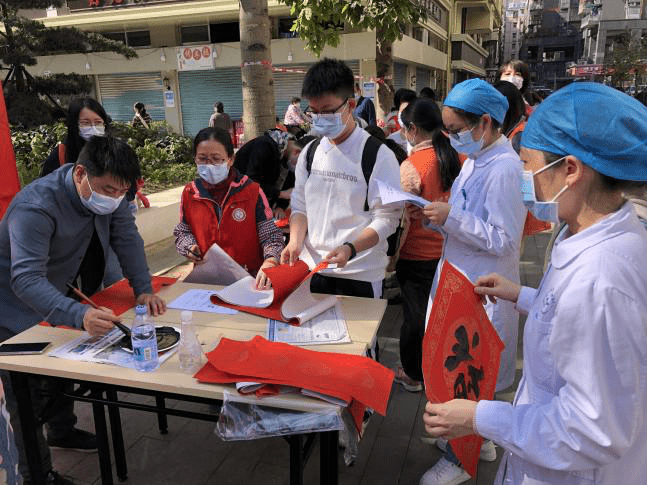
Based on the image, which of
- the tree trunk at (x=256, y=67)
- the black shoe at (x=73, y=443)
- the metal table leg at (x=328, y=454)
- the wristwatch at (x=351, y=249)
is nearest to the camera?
the metal table leg at (x=328, y=454)

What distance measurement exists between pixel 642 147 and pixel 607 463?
627 mm

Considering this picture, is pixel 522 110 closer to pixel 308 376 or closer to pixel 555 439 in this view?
pixel 308 376

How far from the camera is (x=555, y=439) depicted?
1.01 m

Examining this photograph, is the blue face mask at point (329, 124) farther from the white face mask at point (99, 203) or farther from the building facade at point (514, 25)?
the building facade at point (514, 25)

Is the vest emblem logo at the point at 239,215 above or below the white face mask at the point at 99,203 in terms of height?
below

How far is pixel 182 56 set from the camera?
1719 cm

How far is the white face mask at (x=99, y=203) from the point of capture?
2.04 m

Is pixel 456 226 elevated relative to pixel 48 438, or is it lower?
elevated

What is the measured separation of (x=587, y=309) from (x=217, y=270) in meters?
1.99

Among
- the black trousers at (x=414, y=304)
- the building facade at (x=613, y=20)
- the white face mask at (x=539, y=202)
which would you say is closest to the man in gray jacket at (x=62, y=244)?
the black trousers at (x=414, y=304)

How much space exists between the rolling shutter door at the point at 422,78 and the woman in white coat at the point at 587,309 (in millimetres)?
27303

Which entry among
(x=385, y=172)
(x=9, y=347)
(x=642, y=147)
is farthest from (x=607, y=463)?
(x=9, y=347)

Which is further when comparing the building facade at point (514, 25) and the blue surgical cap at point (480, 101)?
the building facade at point (514, 25)

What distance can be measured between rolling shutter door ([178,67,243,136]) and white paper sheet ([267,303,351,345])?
1653 centimetres
